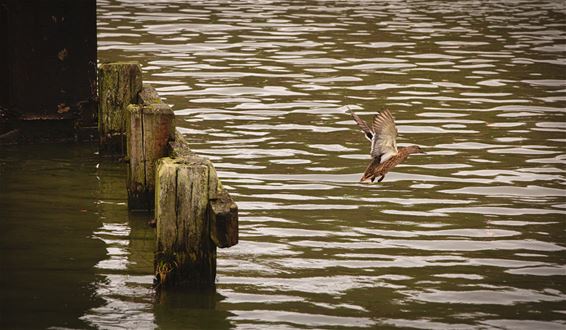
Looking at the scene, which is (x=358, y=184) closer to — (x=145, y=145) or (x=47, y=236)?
(x=145, y=145)

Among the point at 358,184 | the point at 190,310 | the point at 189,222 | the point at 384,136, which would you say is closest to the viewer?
the point at 190,310

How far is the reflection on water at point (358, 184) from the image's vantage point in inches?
337

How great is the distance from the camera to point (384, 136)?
8648mm

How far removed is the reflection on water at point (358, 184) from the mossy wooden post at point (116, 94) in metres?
0.58

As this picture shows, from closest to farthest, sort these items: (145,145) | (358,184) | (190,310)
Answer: (190,310), (145,145), (358,184)

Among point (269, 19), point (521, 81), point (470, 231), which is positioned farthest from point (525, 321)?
point (269, 19)

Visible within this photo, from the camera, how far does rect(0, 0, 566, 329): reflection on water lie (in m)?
8.55

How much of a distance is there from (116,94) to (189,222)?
166 inches

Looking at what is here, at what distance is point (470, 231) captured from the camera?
10.6 meters

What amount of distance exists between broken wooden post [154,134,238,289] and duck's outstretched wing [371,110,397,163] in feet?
3.95

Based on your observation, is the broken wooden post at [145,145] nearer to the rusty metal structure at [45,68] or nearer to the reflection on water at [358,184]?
the reflection on water at [358,184]

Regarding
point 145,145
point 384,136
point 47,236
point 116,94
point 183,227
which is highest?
point 384,136

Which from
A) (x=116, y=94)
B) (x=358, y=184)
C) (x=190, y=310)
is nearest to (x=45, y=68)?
(x=116, y=94)

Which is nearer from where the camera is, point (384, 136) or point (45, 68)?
point (384, 136)
